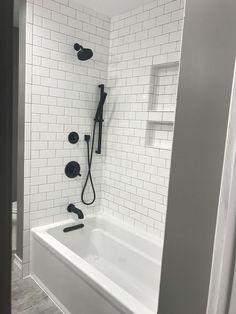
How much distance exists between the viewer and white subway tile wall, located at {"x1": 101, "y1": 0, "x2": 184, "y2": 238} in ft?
7.52

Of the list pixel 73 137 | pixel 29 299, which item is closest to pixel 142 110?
pixel 73 137

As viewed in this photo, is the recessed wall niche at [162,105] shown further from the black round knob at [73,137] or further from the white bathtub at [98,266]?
the white bathtub at [98,266]

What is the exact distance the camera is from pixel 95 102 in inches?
111

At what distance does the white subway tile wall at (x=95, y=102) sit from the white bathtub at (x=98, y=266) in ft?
0.50

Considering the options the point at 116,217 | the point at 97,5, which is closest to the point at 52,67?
the point at 97,5

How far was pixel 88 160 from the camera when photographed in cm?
278

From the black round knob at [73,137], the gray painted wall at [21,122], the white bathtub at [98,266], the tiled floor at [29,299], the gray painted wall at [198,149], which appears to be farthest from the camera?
the black round knob at [73,137]

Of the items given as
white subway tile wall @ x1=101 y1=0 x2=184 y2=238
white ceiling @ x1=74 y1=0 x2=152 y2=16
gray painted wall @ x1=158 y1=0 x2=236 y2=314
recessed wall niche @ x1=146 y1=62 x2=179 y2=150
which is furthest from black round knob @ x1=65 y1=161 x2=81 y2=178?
gray painted wall @ x1=158 y1=0 x2=236 y2=314

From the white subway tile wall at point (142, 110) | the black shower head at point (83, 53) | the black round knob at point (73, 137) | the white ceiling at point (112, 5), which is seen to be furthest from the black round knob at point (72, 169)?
the white ceiling at point (112, 5)

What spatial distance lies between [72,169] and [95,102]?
80cm

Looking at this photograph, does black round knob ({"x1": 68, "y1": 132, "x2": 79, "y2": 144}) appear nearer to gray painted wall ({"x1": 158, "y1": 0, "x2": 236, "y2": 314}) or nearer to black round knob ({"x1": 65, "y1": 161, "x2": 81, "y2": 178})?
black round knob ({"x1": 65, "y1": 161, "x2": 81, "y2": 178})

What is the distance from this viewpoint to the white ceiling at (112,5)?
7.85ft

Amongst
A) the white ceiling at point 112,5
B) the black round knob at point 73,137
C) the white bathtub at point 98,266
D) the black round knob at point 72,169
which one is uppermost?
the white ceiling at point 112,5

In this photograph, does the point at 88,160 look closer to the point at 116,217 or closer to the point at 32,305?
the point at 116,217
